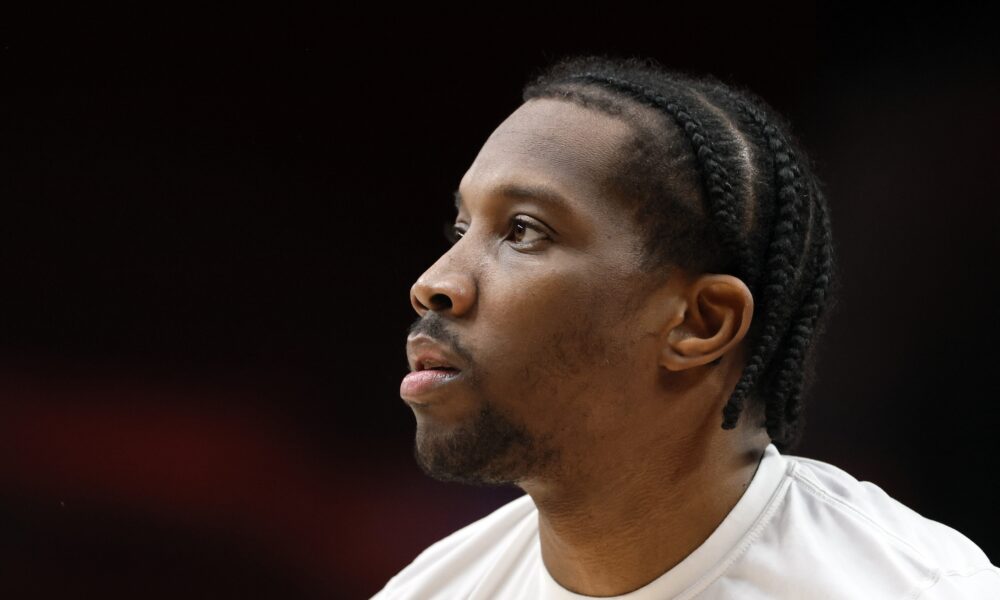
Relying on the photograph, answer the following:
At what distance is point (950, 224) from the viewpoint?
2248 millimetres

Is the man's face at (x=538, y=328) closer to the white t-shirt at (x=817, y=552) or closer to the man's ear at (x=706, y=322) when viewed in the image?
the man's ear at (x=706, y=322)

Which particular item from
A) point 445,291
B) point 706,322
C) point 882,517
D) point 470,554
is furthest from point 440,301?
point 882,517

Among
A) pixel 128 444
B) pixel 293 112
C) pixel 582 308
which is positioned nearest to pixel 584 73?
pixel 582 308

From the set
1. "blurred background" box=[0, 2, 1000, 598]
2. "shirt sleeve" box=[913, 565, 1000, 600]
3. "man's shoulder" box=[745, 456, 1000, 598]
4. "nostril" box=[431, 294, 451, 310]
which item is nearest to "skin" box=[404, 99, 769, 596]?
"nostril" box=[431, 294, 451, 310]

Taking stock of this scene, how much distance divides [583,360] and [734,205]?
1.07 ft

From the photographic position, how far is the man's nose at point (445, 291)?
174 centimetres

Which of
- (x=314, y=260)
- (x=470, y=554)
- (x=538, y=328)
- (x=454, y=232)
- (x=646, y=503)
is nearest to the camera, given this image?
(x=538, y=328)

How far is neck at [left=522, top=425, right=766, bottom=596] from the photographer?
5.95ft

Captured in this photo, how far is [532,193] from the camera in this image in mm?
1769

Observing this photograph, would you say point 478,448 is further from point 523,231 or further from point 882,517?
point 882,517

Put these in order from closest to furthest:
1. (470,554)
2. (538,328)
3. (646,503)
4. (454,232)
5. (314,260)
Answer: (538,328)
(646,503)
(454,232)
(470,554)
(314,260)

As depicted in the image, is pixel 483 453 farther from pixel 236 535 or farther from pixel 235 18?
pixel 235 18

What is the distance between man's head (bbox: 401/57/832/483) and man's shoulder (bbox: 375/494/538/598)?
0.42m

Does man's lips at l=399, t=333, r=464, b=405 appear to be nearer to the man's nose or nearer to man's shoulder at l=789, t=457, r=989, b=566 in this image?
the man's nose
